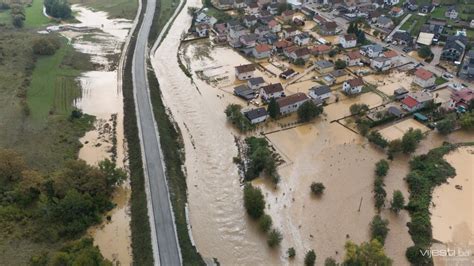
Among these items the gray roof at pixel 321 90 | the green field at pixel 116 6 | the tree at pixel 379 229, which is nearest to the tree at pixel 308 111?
the gray roof at pixel 321 90

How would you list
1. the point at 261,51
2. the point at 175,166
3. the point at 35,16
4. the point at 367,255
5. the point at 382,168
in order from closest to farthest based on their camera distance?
the point at 367,255, the point at 382,168, the point at 175,166, the point at 261,51, the point at 35,16

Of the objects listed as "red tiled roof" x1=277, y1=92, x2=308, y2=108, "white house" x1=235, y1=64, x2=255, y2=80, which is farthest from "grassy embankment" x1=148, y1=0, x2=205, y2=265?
"red tiled roof" x1=277, y1=92, x2=308, y2=108

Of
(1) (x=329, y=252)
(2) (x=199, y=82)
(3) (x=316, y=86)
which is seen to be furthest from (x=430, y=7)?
(1) (x=329, y=252)

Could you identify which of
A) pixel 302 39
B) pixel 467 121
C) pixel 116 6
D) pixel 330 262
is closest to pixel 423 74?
pixel 467 121

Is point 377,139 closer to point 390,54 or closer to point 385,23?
point 390,54

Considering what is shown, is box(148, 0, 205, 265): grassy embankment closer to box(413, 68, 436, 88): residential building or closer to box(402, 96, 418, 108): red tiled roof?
box(402, 96, 418, 108): red tiled roof

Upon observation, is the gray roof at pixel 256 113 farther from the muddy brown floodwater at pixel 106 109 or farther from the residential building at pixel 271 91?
the muddy brown floodwater at pixel 106 109
